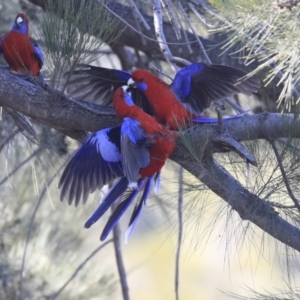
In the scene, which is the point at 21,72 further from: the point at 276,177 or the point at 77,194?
the point at 276,177

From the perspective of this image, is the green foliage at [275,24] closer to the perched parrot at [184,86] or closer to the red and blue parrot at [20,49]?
the perched parrot at [184,86]

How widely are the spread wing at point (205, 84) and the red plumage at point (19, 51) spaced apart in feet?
1.31

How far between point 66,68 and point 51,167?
32.9 inches

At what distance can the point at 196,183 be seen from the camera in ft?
5.26

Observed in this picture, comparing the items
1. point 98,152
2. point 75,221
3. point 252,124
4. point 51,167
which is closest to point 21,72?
point 98,152

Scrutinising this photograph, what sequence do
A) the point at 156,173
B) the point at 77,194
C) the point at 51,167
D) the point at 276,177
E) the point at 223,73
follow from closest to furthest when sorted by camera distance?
the point at 276,177 → the point at 77,194 → the point at 156,173 → the point at 223,73 → the point at 51,167

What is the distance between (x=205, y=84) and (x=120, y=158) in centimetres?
42

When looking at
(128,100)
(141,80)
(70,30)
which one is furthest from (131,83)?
(70,30)

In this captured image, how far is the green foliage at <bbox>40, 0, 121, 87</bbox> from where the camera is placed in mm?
1545

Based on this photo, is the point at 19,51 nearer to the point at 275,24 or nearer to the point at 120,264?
the point at 120,264

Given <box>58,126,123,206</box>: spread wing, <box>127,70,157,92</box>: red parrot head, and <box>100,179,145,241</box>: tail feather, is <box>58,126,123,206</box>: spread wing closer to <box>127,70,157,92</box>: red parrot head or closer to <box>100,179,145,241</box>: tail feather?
<box>100,179,145,241</box>: tail feather

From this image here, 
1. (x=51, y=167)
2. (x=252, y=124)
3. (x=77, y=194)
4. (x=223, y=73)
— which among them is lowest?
(x=77, y=194)

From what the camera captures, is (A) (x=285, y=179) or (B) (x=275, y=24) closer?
(B) (x=275, y=24)

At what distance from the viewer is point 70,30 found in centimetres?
155
